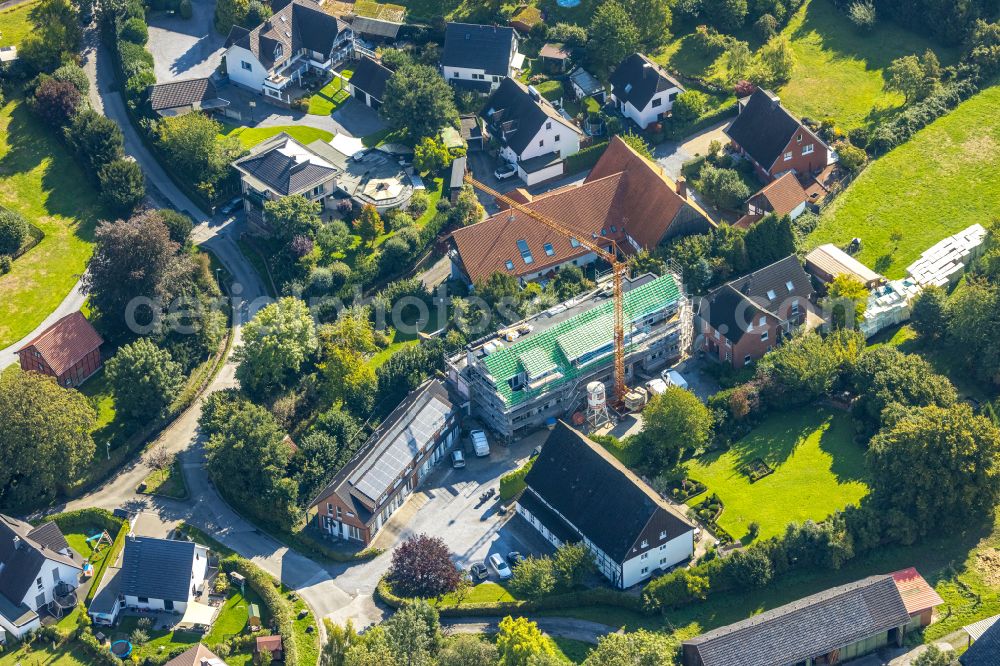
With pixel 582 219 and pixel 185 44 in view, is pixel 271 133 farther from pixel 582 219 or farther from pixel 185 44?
pixel 582 219

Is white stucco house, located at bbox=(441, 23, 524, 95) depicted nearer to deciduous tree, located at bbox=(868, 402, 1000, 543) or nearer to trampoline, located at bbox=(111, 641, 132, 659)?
deciduous tree, located at bbox=(868, 402, 1000, 543)

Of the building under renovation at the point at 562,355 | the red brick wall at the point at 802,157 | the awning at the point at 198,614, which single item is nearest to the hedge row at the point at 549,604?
the awning at the point at 198,614

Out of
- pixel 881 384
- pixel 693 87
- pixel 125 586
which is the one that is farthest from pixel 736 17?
pixel 125 586

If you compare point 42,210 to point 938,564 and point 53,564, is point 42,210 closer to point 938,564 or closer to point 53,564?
point 53,564

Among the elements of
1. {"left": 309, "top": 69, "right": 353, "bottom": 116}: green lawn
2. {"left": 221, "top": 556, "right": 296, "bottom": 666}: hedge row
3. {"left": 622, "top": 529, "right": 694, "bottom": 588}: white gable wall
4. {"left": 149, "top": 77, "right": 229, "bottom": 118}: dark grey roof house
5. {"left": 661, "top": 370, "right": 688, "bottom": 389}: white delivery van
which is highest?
{"left": 149, "top": 77, "right": 229, "bottom": 118}: dark grey roof house

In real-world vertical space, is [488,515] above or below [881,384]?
below

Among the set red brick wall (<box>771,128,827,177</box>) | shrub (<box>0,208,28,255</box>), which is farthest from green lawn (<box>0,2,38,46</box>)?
red brick wall (<box>771,128,827,177</box>)

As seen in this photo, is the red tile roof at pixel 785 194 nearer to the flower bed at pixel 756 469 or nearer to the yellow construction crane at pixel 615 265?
the yellow construction crane at pixel 615 265
